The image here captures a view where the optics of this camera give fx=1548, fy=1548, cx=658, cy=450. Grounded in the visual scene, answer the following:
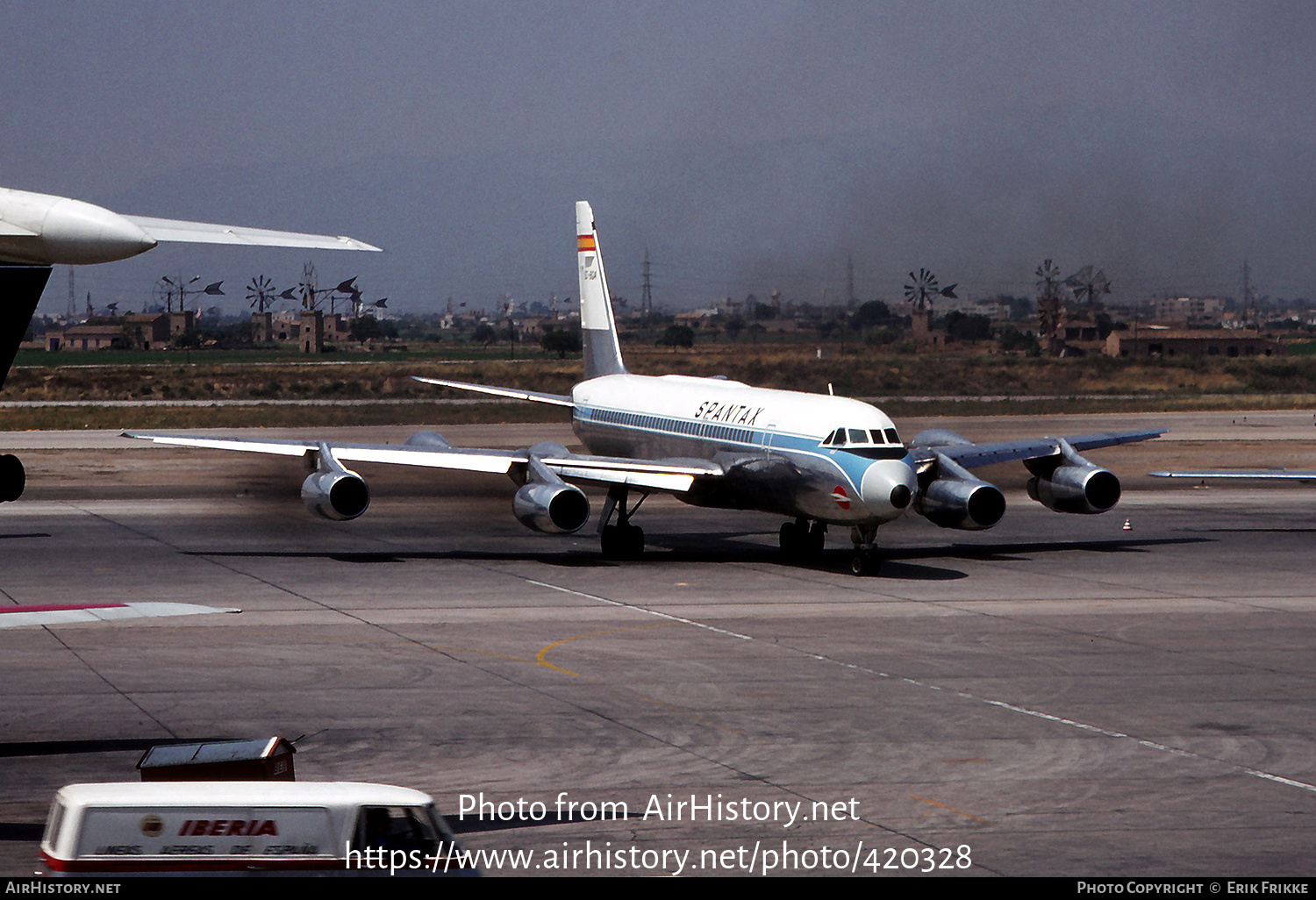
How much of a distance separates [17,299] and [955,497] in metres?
30.1

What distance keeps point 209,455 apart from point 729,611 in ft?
162

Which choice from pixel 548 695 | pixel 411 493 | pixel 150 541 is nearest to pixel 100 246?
pixel 548 695

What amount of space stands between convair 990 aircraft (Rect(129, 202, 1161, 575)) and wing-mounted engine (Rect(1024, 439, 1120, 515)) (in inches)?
1.7

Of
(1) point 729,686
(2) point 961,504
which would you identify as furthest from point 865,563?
(1) point 729,686

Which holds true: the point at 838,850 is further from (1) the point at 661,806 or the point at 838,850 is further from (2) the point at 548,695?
(2) the point at 548,695

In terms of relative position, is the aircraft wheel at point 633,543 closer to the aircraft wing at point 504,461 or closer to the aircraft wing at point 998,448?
the aircraft wing at point 504,461

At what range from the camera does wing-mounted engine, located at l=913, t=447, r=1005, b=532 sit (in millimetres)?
41094

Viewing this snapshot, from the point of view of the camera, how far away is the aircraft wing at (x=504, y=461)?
136 ft

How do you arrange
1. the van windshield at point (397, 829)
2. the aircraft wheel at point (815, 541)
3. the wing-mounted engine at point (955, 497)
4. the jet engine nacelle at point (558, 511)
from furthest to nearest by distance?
the aircraft wheel at point (815, 541) → the wing-mounted engine at point (955, 497) → the jet engine nacelle at point (558, 511) → the van windshield at point (397, 829)

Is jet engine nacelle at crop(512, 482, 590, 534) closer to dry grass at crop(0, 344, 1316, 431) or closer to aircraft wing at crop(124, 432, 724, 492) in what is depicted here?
aircraft wing at crop(124, 432, 724, 492)

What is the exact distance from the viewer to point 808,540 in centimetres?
4269

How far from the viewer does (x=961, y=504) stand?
136ft

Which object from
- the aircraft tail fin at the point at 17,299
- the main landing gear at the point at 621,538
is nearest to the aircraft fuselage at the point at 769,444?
the main landing gear at the point at 621,538

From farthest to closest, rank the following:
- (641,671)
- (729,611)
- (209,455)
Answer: (209,455) → (729,611) → (641,671)
